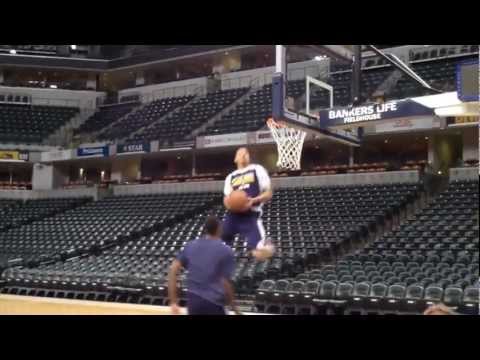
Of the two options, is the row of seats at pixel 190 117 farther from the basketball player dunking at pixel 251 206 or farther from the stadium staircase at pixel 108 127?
the basketball player dunking at pixel 251 206

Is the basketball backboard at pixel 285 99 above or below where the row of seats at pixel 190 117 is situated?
below

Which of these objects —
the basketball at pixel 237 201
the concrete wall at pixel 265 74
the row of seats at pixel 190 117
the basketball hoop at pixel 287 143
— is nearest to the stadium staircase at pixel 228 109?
the row of seats at pixel 190 117

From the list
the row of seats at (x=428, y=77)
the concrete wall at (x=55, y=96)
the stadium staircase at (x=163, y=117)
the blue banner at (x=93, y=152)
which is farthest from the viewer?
the concrete wall at (x=55, y=96)

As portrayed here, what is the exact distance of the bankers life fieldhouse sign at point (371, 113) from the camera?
9673mm

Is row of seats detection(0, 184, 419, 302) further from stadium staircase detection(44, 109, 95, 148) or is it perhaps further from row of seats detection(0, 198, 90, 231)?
stadium staircase detection(44, 109, 95, 148)

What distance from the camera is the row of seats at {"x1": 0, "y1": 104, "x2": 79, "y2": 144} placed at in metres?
29.0

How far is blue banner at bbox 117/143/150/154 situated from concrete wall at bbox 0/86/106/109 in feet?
23.5

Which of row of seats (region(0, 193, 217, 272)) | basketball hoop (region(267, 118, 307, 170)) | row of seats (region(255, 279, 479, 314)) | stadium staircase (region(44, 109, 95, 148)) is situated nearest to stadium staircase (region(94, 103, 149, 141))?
stadium staircase (region(44, 109, 95, 148))

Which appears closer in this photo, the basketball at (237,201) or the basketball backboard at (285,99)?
the basketball at (237,201)

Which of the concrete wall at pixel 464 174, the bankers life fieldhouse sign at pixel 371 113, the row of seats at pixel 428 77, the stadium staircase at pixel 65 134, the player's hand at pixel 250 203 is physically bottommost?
the player's hand at pixel 250 203

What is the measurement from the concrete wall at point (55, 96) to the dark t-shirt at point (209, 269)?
29219 mm

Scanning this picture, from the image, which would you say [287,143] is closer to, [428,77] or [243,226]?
[243,226]

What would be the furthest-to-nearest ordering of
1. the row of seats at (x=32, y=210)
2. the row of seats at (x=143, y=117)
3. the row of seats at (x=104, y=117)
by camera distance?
the row of seats at (x=104, y=117), the row of seats at (x=143, y=117), the row of seats at (x=32, y=210)
